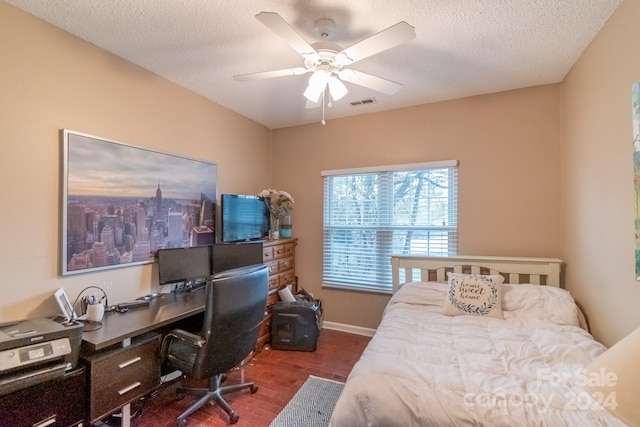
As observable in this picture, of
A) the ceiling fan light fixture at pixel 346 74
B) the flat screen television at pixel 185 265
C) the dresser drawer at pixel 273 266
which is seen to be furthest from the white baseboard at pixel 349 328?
the ceiling fan light fixture at pixel 346 74

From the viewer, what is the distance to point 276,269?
3400 mm

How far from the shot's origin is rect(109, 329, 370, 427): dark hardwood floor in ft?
6.63

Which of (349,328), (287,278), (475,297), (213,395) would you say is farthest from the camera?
(287,278)

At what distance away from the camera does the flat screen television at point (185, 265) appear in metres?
2.42

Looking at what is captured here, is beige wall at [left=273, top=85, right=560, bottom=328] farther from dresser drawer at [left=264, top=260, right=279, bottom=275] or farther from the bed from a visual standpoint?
dresser drawer at [left=264, top=260, right=279, bottom=275]

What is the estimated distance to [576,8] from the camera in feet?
5.61

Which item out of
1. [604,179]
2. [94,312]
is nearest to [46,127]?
[94,312]

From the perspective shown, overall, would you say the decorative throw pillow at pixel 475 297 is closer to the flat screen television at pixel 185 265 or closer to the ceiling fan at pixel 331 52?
the ceiling fan at pixel 331 52

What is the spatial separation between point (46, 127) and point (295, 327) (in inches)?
103

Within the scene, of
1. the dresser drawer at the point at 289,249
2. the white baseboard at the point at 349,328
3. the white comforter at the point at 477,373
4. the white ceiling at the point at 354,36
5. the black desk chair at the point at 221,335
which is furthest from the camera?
the dresser drawer at the point at 289,249

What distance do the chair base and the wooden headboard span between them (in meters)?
1.77

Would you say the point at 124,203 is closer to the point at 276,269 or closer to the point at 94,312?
the point at 94,312

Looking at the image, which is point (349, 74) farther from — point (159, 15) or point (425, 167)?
point (425, 167)

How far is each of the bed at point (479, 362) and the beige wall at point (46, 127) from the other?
75.7 inches
